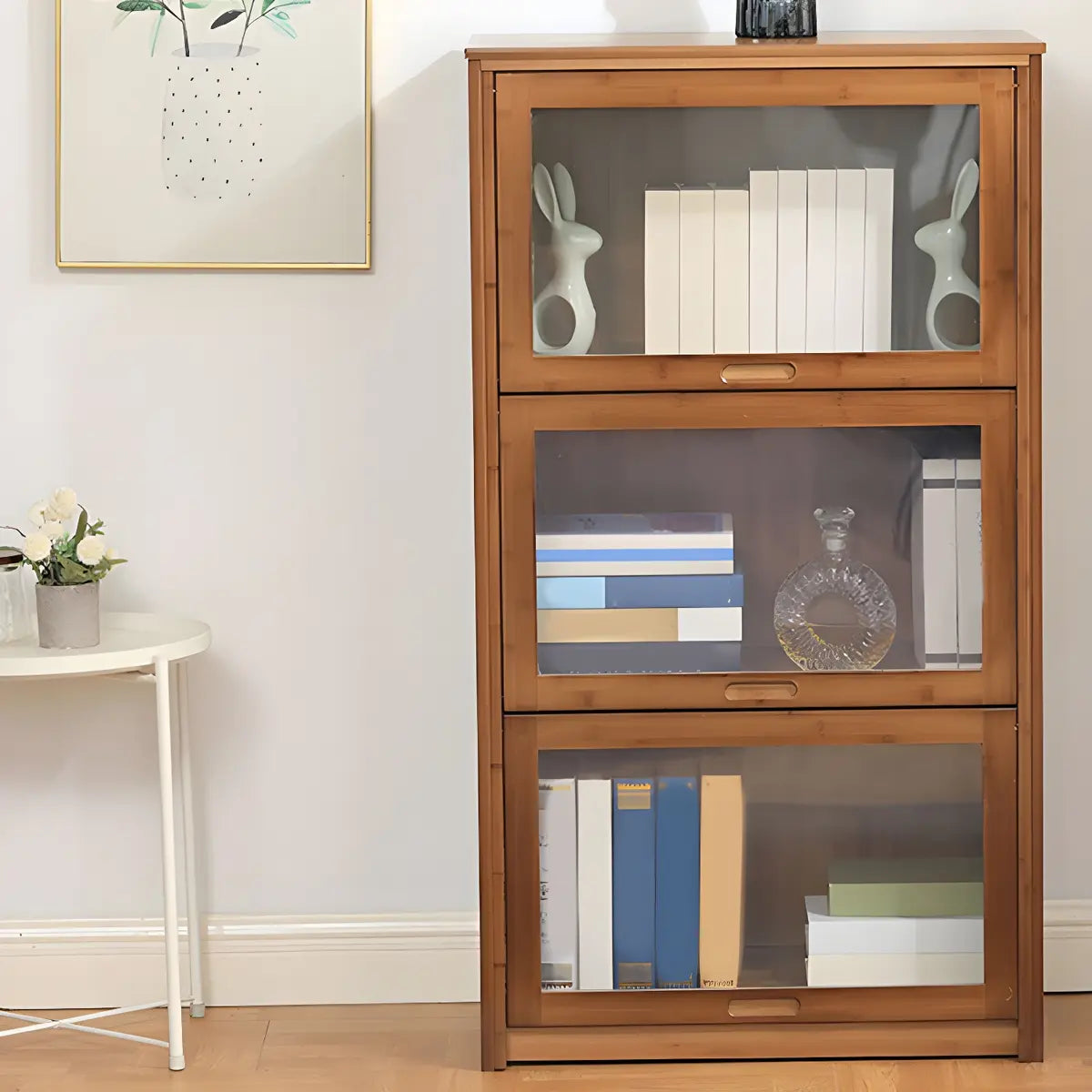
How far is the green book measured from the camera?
2.15 m

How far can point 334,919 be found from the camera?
7.98 feet

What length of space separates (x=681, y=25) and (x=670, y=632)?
1.06 meters

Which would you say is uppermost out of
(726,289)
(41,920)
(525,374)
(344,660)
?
(726,289)

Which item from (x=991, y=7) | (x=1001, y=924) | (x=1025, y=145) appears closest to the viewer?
(x=1025, y=145)

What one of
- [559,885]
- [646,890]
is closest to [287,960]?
[559,885]

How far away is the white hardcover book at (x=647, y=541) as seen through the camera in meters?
2.08

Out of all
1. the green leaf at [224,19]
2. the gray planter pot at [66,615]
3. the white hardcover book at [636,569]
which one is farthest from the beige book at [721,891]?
the green leaf at [224,19]

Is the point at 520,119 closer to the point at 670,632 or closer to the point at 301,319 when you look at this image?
the point at 301,319

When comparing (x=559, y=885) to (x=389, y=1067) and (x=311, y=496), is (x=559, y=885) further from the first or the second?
(x=311, y=496)

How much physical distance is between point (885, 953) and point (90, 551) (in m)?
1.40

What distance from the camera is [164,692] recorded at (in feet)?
6.81

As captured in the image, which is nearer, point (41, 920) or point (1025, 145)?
point (1025, 145)

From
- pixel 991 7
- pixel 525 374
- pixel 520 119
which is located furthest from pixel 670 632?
pixel 991 7

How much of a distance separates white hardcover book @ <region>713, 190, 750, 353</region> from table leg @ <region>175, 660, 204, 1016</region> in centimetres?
109
